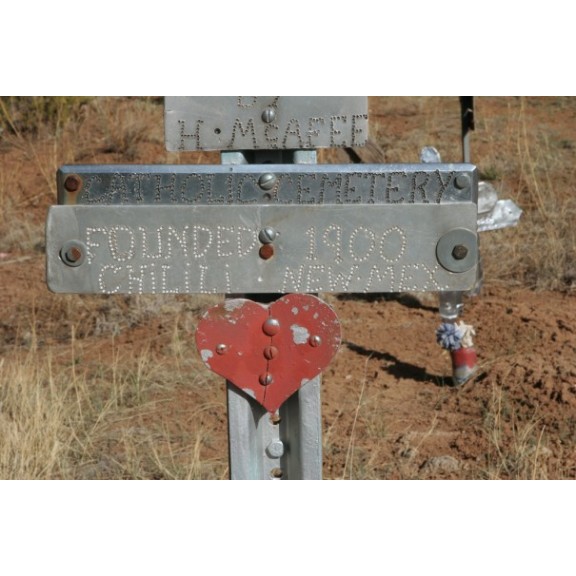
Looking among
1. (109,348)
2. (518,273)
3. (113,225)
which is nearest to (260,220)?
(113,225)

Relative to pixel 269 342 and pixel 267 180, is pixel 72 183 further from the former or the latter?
pixel 269 342

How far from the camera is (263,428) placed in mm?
2230

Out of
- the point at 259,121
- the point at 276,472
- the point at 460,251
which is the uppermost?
the point at 259,121

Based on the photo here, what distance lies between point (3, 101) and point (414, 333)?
5437 millimetres

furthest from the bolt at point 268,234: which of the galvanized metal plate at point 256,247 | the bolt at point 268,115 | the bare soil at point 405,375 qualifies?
the bare soil at point 405,375

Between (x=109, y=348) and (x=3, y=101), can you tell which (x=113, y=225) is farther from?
(x=3, y=101)

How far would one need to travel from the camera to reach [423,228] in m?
1.95

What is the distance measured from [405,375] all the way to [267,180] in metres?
3.48

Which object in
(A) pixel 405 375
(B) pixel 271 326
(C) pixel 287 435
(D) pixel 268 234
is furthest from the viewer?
(A) pixel 405 375

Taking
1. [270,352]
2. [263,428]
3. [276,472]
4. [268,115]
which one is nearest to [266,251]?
[270,352]

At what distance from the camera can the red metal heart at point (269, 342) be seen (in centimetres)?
206

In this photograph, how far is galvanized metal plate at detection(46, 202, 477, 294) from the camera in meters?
1.95

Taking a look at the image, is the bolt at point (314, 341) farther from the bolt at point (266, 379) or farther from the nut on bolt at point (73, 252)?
the nut on bolt at point (73, 252)

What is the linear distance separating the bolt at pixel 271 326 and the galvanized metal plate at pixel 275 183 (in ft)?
0.88
